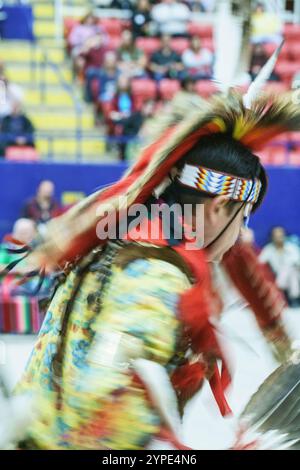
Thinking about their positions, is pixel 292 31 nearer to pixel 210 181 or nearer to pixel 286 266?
pixel 286 266

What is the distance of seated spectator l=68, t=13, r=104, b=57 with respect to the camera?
12.1m

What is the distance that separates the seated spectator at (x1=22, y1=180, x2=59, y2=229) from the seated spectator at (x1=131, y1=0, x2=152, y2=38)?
161 inches

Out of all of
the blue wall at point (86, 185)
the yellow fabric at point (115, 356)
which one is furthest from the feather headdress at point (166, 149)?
the blue wall at point (86, 185)

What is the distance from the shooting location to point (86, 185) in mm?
10062

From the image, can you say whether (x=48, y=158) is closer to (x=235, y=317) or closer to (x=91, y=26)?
(x=91, y=26)

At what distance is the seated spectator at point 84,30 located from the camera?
476 inches

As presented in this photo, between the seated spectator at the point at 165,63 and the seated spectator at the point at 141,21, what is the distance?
0.79m

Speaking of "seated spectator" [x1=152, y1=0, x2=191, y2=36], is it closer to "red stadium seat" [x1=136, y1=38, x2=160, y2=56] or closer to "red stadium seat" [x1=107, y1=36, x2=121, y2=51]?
"red stadium seat" [x1=136, y1=38, x2=160, y2=56]

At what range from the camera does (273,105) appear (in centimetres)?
213

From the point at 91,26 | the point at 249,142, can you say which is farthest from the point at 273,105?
the point at 91,26

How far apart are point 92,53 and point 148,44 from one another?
1.07m

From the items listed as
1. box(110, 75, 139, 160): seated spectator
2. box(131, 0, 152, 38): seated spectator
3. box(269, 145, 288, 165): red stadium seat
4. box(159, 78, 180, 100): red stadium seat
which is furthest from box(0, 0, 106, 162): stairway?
box(269, 145, 288, 165): red stadium seat
